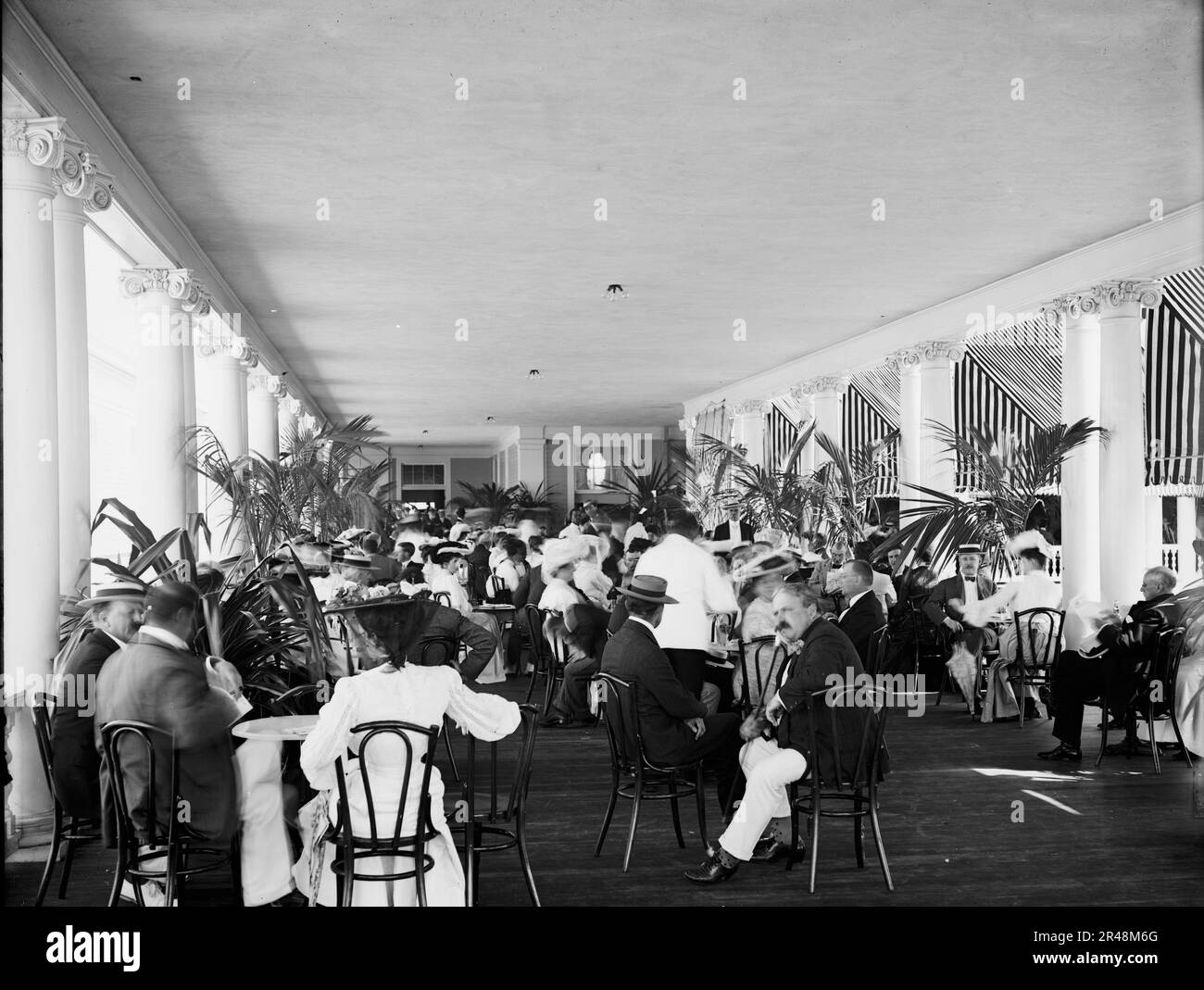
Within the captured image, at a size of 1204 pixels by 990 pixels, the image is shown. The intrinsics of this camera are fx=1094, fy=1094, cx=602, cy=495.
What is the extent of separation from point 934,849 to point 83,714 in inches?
135

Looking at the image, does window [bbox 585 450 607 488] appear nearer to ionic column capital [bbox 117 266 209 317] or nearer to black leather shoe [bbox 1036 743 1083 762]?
ionic column capital [bbox 117 266 209 317]

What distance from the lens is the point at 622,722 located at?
176 inches

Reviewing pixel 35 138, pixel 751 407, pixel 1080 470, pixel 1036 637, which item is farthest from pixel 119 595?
pixel 751 407

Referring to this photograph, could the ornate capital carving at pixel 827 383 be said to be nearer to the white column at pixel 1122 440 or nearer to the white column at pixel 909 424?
the white column at pixel 909 424

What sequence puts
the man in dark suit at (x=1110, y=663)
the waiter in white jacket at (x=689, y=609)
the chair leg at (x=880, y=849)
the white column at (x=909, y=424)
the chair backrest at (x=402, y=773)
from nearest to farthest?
the chair backrest at (x=402, y=773) < the chair leg at (x=880, y=849) < the waiter in white jacket at (x=689, y=609) < the man in dark suit at (x=1110, y=663) < the white column at (x=909, y=424)

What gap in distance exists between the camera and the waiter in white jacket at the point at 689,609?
5699 millimetres

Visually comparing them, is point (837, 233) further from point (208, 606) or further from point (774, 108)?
point (208, 606)

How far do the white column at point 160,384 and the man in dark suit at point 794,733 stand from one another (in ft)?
16.1

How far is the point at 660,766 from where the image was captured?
4.45m

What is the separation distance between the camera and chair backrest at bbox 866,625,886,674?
511 cm

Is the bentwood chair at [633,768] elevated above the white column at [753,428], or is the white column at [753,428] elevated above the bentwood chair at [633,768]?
the white column at [753,428]

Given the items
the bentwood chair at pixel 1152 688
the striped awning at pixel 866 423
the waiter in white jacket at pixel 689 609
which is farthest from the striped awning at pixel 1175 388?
the waiter in white jacket at pixel 689 609
